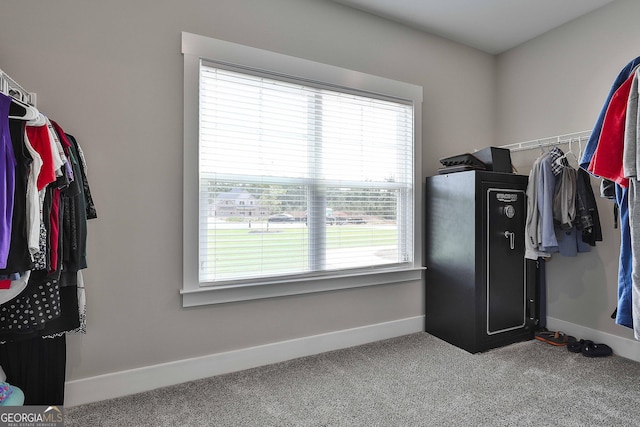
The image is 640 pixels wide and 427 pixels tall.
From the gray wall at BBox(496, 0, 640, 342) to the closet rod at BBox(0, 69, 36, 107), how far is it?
3.77 m

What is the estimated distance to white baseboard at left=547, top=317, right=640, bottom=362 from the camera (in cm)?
247

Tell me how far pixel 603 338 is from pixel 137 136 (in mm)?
3673

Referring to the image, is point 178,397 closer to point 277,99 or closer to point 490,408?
point 490,408

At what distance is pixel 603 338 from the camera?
266 centimetres

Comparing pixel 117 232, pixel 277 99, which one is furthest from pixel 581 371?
pixel 117 232

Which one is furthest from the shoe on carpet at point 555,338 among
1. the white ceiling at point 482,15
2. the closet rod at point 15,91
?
the closet rod at point 15,91

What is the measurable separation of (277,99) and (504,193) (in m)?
1.90

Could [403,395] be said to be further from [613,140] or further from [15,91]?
[15,91]

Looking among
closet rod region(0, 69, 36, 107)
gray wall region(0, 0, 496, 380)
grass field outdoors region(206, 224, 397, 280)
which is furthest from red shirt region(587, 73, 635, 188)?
closet rod region(0, 69, 36, 107)

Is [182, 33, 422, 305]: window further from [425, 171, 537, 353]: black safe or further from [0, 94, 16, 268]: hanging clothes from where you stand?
[0, 94, 16, 268]: hanging clothes

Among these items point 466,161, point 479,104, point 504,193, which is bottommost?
point 504,193

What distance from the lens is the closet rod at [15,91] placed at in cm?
149

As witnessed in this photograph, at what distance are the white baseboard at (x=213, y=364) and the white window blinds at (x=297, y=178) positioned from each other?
516 mm

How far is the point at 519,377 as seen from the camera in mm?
2191
